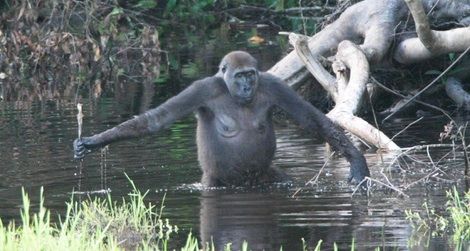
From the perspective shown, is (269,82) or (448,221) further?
(269,82)

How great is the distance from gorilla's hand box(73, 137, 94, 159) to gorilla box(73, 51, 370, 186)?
1080mm

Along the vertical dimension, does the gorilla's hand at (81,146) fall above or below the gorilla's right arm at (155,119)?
below

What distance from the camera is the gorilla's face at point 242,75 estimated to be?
11.0 meters

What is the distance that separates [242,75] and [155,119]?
0.91m

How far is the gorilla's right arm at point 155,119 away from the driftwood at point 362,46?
7.24 feet

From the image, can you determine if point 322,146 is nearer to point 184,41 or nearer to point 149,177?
point 149,177

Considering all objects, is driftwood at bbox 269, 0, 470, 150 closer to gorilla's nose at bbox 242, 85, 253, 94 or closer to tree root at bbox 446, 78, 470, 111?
tree root at bbox 446, 78, 470, 111

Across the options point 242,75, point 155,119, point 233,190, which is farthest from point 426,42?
point 155,119

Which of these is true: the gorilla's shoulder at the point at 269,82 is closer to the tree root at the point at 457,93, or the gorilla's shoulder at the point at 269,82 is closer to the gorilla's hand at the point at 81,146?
the gorilla's hand at the point at 81,146

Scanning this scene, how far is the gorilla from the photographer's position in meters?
11.1

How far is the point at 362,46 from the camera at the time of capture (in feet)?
48.5

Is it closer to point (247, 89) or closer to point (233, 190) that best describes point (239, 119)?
point (247, 89)

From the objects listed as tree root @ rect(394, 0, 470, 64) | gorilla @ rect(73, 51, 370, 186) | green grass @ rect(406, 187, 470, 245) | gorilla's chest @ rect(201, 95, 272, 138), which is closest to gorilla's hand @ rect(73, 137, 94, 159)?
gorilla @ rect(73, 51, 370, 186)

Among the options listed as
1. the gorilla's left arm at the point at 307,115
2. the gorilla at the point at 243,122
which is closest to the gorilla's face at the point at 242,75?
the gorilla at the point at 243,122
